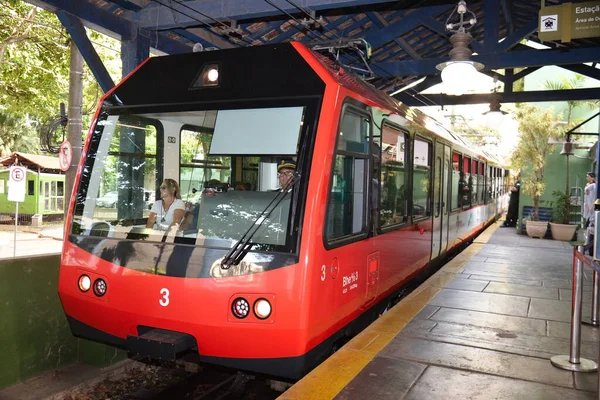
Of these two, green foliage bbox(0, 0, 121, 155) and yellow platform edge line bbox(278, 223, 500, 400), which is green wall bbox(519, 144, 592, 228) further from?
green foliage bbox(0, 0, 121, 155)

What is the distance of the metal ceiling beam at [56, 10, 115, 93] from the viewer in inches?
243

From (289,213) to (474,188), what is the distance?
396 inches

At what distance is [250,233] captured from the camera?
3.89m

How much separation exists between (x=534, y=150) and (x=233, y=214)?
1415 centimetres

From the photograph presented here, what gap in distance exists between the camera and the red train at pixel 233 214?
12.4 ft

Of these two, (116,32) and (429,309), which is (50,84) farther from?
(429,309)

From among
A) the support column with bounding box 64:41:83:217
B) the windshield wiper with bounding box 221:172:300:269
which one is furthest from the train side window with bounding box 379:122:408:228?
the support column with bounding box 64:41:83:217

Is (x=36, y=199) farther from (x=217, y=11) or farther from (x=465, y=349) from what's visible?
(x=465, y=349)

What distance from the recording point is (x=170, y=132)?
191 inches

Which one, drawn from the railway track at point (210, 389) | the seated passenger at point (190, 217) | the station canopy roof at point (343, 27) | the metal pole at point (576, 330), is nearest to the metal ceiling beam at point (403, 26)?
the station canopy roof at point (343, 27)

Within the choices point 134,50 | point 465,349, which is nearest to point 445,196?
point 465,349

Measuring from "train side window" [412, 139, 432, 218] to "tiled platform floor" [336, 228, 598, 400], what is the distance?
1.17 m

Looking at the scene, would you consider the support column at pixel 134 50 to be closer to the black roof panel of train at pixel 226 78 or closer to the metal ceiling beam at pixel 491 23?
the black roof panel of train at pixel 226 78

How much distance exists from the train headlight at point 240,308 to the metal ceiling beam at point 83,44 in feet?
12.1
